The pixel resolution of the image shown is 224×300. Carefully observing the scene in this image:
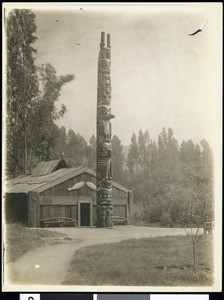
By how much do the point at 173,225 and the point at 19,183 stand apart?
5.93ft

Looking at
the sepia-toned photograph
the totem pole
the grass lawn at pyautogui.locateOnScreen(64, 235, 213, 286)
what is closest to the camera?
the grass lawn at pyautogui.locateOnScreen(64, 235, 213, 286)

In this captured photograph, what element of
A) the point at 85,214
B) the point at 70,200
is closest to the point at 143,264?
the point at 85,214

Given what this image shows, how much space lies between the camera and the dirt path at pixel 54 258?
5.24 m

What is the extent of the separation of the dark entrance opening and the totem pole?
0.12 m

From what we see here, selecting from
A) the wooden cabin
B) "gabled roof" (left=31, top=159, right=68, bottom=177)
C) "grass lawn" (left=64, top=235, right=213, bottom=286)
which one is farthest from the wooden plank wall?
"grass lawn" (left=64, top=235, right=213, bottom=286)

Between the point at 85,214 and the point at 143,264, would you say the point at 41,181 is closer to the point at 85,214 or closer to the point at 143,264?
the point at 85,214

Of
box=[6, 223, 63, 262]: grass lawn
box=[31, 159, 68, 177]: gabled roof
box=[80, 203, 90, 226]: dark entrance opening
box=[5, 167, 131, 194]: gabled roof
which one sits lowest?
box=[6, 223, 63, 262]: grass lawn

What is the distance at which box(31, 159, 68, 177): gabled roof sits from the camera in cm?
543

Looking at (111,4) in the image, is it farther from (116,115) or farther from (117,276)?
(117,276)

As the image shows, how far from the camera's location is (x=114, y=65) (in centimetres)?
548

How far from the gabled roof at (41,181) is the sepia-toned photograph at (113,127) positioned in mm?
12

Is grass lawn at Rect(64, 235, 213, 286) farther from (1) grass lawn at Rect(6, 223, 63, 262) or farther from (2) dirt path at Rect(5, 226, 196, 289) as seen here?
→ (1) grass lawn at Rect(6, 223, 63, 262)

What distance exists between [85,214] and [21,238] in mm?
773

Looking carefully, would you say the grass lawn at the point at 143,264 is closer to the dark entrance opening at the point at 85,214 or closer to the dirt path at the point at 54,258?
the dirt path at the point at 54,258
